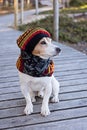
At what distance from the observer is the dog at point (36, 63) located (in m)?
2.94

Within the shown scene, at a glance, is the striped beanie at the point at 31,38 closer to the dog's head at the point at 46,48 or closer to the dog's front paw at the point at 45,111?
the dog's head at the point at 46,48

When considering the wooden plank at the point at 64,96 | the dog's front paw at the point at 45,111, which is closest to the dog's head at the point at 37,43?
the dog's front paw at the point at 45,111

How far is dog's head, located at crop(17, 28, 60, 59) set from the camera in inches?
115

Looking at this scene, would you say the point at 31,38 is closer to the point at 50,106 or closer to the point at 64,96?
the point at 50,106

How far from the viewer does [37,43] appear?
9.66ft

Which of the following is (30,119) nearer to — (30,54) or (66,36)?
(30,54)

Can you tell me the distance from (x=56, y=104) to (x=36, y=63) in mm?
611

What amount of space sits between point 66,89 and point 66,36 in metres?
5.23

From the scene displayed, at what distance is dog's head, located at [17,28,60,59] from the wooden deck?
25.2 inches

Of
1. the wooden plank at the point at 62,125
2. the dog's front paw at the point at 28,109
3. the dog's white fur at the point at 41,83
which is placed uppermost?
the dog's white fur at the point at 41,83

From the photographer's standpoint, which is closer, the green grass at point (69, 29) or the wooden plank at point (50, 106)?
the wooden plank at point (50, 106)

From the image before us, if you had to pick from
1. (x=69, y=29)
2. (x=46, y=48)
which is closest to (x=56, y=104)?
(x=46, y=48)

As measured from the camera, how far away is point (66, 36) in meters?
9.10

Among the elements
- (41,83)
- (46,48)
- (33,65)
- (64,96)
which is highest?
(46,48)
